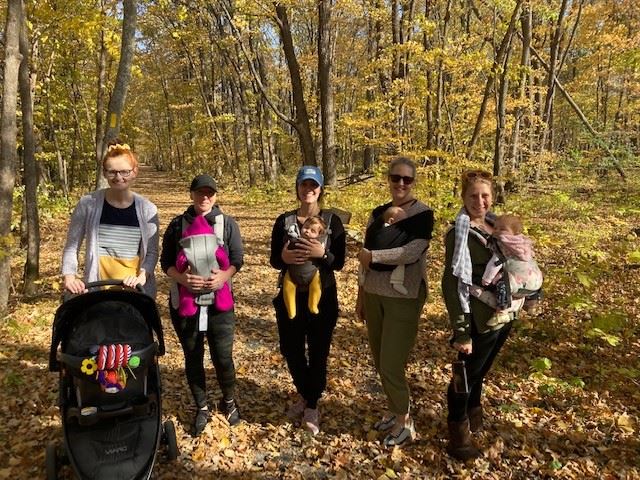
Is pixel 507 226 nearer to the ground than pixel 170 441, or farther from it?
farther from it

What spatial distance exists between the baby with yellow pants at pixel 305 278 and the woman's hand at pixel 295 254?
0.04 meters

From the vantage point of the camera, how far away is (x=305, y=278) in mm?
3674

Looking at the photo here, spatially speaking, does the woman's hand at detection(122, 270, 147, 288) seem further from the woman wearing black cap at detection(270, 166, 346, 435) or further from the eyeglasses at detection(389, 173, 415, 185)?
the eyeglasses at detection(389, 173, 415, 185)

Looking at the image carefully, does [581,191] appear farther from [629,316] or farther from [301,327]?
[301,327]

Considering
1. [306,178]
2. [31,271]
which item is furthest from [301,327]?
[31,271]

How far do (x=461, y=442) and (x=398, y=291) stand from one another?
1.47 meters

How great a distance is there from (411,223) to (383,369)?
133 centimetres

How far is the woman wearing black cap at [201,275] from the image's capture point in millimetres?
3555

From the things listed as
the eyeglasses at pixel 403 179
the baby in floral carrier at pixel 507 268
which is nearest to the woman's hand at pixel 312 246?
the eyeglasses at pixel 403 179

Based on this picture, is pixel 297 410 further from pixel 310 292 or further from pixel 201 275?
pixel 201 275

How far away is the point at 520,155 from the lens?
1803 cm

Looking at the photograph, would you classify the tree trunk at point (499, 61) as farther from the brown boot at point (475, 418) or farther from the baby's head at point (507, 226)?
the brown boot at point (475, 418)

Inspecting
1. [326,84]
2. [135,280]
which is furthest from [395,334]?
→ [326,84]

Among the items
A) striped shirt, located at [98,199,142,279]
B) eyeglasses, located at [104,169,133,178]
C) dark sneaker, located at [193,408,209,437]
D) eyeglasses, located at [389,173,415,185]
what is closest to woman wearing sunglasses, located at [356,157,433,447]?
eyeglasses, located at [389,173,415,185]
